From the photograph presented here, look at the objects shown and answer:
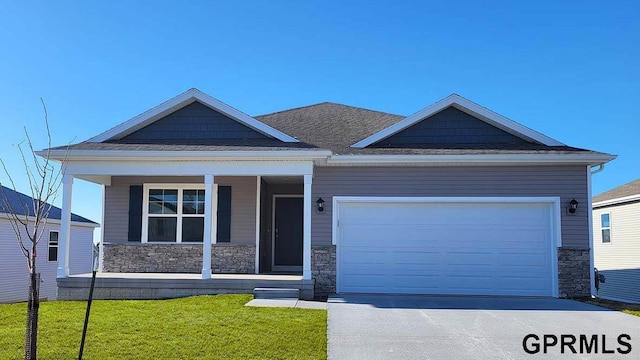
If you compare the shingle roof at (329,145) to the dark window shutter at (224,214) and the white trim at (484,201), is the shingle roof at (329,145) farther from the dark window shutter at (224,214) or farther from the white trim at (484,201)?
the dark window shutter at (224,214)

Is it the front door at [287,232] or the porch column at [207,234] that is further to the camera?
the front door at [287,232]

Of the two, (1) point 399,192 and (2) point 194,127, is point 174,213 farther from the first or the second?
(1) point 399,192

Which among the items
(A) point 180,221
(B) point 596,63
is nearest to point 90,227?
(A) point 180,221

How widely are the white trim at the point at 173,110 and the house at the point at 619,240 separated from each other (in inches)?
461

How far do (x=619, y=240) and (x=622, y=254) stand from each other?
0.46 meters

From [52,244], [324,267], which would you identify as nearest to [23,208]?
[52,244]

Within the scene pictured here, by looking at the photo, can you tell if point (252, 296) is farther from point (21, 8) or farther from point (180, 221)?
point (21, 8)

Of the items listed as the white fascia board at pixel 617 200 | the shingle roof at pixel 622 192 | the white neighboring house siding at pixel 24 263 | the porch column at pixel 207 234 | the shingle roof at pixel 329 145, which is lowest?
the white neighboring house siding at pixel 24 263

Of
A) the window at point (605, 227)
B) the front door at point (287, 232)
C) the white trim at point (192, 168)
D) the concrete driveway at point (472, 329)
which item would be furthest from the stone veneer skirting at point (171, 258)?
the window at point (605, 227)

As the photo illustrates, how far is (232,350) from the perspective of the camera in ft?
19.2

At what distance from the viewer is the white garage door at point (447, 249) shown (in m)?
10.9

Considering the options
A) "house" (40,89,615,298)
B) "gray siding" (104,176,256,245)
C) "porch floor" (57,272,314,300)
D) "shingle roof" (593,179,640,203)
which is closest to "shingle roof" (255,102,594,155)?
"house" (40,89,615,298)

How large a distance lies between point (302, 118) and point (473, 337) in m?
8.99

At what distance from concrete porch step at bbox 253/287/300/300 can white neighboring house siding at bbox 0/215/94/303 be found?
454 inches
